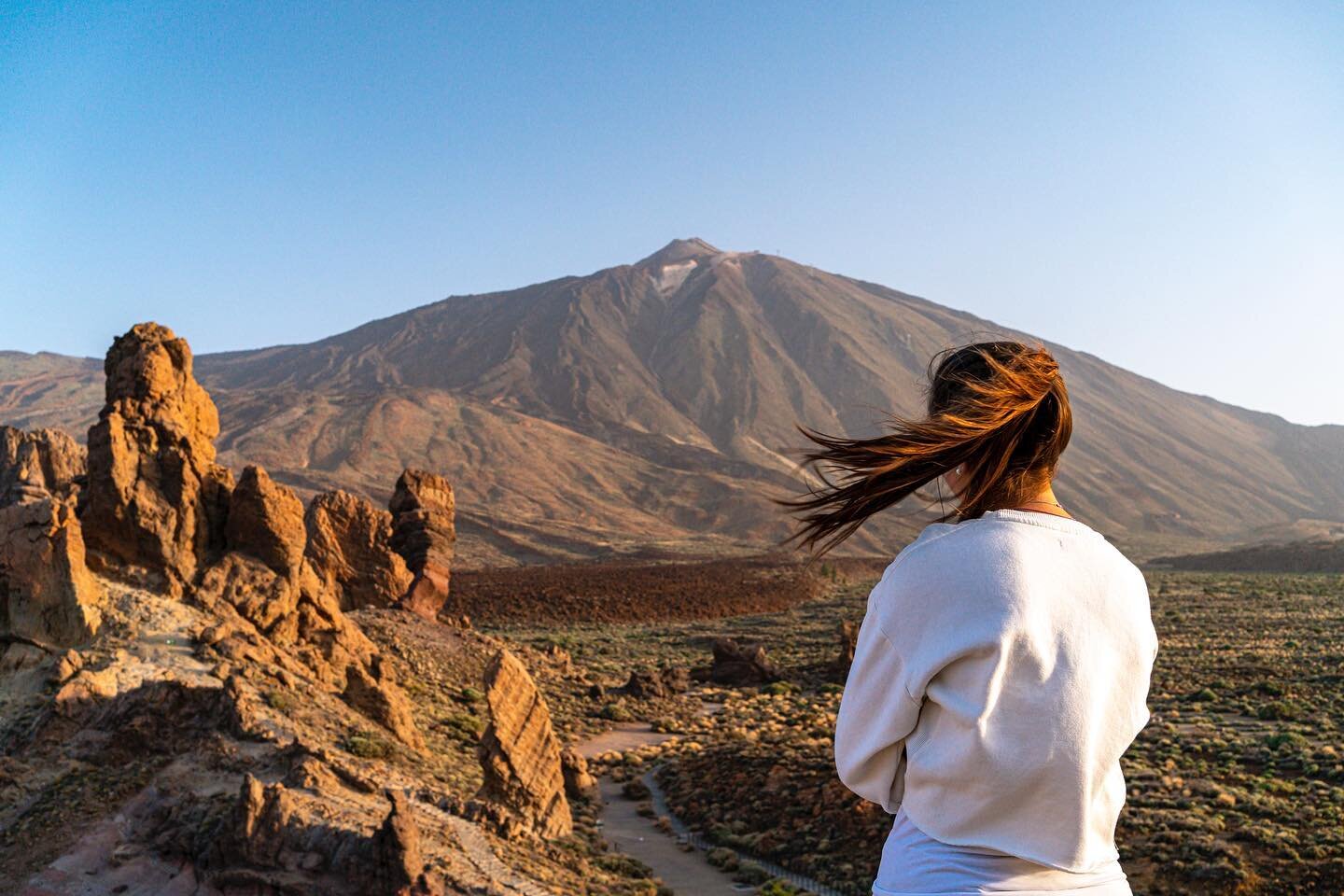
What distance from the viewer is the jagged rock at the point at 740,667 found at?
27.2 m

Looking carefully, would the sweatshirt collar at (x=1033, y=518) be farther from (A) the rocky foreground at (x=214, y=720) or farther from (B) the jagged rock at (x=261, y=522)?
(B) the jagged rock at (x=261, y=522)

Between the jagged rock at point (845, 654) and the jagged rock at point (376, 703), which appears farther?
the jagged rock at point (845, 654)

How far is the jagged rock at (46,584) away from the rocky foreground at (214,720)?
2cm

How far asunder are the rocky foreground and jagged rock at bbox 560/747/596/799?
5 centimetres

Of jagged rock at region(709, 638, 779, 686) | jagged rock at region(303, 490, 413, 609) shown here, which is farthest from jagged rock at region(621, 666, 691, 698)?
jagged rock at region(303, 490, 413, 609)

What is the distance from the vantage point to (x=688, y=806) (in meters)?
15.6

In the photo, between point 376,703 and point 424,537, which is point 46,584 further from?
point 424,537

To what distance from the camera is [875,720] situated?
1.83 metres

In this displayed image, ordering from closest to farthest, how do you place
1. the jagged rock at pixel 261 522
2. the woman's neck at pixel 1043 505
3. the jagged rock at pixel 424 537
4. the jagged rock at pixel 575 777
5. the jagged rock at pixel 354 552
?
1. the woman's neck at pixel 1043 505
2. the jagged rock at pixel 261 522
3. the jagged rock at pixel 575 777
4. the jagged rock at pixel 354 552
5. the jagged rock at pixel 424 537

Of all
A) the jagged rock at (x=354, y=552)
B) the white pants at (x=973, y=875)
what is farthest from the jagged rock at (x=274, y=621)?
the white pants at (x=973, y=875)

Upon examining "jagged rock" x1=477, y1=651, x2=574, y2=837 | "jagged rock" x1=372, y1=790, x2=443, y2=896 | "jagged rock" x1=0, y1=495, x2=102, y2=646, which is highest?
"jagged rock" x1=0, y1=495, x2=102, y2=646

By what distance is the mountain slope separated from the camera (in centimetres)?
9769

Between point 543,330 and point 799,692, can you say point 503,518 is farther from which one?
point 543,330

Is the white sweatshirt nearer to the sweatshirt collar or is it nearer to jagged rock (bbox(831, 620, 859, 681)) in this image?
the sweatshirt collar
